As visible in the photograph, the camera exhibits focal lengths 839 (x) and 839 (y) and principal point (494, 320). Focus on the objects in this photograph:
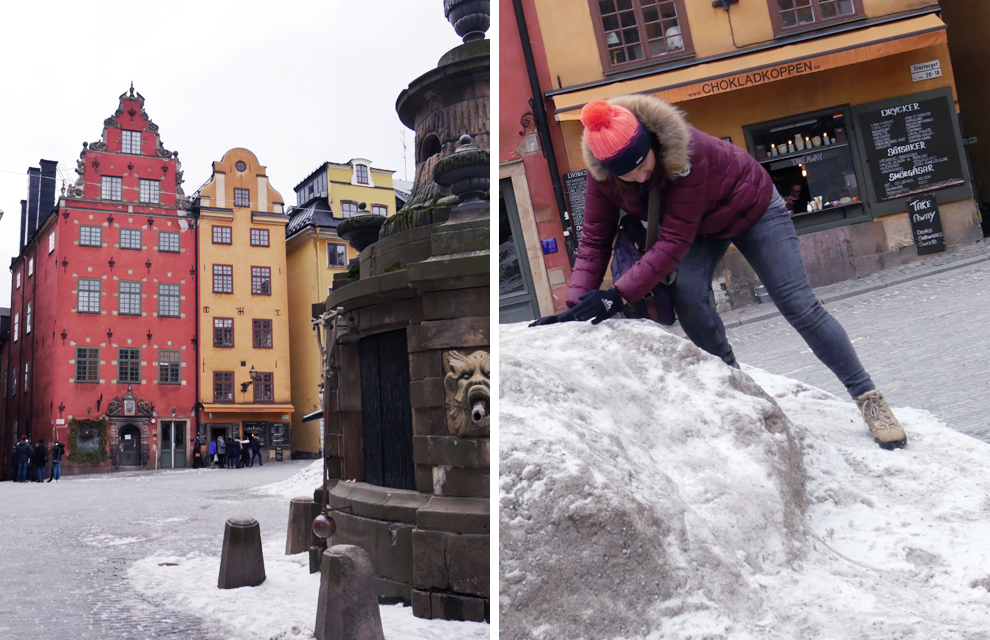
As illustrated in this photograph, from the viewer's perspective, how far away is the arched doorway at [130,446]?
28344mm

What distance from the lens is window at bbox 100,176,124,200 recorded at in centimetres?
3041

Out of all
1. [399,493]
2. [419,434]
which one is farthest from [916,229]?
[399,493]

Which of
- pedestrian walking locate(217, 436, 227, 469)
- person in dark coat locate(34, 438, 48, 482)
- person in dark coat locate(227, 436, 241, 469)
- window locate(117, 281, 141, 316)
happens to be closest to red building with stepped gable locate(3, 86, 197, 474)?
window locate(117, 281, 141, 316)

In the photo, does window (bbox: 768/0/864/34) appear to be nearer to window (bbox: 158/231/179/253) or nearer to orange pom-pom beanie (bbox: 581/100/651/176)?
orange pom-pom beanie (bbox: 581/100/651/176)

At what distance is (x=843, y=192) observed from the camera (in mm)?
4363

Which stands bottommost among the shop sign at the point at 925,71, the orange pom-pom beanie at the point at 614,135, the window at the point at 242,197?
the orange pom-pom beanie at the point at 614,135

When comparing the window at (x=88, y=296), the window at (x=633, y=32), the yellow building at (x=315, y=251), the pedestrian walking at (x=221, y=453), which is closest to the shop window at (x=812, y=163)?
the window at (x=633, y=32)

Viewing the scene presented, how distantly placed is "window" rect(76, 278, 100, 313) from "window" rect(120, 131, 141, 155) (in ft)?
16.9

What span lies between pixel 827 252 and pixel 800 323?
1.74 m

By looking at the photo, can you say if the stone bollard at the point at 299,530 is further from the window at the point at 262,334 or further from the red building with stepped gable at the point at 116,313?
the window at the point at 262,334

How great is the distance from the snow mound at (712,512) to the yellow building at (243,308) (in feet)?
96.8

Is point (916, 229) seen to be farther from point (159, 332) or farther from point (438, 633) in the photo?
point (159, 332)

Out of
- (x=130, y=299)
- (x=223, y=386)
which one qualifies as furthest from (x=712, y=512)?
(x=130, y=299)

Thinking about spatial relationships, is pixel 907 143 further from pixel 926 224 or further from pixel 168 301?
pixel 168 301
